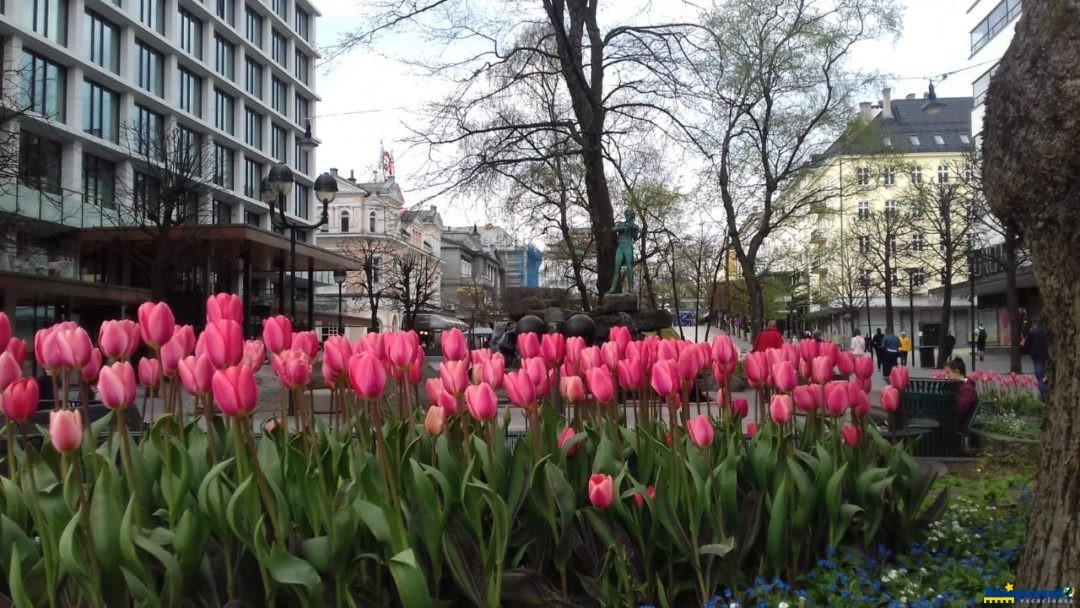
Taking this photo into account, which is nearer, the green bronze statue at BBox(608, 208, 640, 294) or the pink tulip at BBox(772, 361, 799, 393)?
the pink tulip at BBox(772, 361, 799, 393)

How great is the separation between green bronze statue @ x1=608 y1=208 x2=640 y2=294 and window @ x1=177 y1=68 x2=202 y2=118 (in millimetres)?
34992

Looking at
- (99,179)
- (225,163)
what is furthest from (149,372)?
(225,163)

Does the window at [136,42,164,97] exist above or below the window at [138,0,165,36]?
below

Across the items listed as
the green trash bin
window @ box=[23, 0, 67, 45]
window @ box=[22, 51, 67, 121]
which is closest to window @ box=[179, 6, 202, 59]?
window @ box=[23, 0, 67, 45]

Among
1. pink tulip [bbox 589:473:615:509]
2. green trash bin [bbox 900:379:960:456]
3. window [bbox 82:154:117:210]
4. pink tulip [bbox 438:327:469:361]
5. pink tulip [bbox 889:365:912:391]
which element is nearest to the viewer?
pink tulip [bbox 589:473:615:509]

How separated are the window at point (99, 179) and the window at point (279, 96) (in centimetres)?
2011

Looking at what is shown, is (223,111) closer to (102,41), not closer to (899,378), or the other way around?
(102,41)

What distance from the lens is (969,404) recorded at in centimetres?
841

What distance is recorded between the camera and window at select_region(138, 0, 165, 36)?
1655 inches

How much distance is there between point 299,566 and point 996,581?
7.45 ft

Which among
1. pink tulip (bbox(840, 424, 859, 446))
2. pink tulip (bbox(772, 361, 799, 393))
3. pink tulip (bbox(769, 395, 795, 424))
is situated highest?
pink tulip (bbox(772, 361, 799, 393))

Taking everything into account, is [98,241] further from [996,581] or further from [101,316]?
[996,581]

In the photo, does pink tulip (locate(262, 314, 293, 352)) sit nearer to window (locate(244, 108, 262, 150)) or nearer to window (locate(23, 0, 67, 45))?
window (locate(23, 0, 67, 45))

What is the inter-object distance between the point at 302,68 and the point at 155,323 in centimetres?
6542
